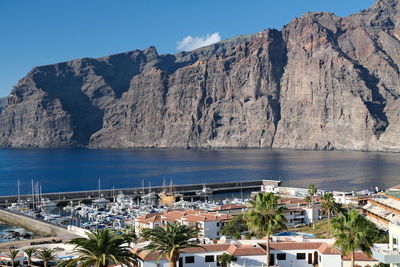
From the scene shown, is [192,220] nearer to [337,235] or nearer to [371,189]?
[337,235]

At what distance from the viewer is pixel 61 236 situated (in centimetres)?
8744

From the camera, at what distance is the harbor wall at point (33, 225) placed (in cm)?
9107

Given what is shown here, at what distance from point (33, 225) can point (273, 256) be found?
212 feet

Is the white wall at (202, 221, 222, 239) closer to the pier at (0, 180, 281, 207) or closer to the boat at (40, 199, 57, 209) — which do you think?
the boat at (40, 199, 57, 209)

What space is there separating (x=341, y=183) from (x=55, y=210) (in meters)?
94.3

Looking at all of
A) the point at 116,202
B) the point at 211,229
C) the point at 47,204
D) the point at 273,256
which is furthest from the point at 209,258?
the point at 47,204

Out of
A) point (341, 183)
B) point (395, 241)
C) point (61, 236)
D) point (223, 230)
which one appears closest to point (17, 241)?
point (61, 236)

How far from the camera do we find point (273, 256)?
48938 mm

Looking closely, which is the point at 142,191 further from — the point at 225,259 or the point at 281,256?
the point at 225,259

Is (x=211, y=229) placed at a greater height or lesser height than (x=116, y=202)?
greater

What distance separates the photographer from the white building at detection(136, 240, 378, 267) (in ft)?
152

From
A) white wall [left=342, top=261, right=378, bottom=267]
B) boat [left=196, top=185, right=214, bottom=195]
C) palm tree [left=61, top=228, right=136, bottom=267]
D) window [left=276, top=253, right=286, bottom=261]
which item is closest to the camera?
palm tree [left=61, top=228, right=136, bottom=267]

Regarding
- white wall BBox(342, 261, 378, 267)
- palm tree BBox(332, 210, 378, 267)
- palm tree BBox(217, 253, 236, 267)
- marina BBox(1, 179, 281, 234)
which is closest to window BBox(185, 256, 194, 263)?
palm tree BBox(217, 253, 236, 267)

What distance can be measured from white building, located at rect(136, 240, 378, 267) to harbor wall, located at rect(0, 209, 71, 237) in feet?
146
